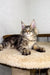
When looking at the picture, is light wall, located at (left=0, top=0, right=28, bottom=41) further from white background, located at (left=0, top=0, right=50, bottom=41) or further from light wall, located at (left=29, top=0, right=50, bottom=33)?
light wall, located at (left=29, top=0, right=50, bottom=33)

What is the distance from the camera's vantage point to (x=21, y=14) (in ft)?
6.59

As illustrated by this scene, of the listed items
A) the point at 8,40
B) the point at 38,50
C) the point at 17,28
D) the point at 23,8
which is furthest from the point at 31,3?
the point at 38,50

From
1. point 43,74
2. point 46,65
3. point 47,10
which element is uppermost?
point 47,10

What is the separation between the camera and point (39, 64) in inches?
40.9

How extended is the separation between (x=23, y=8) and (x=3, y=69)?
921 mm

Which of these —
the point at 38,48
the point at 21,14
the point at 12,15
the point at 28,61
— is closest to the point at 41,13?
the point at 21,14

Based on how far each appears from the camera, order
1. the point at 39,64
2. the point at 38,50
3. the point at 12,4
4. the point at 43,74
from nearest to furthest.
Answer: the point at 39,64, the point at 38,50, the point at 43,74, the point at 12,4

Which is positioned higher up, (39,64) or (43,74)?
(39,64)

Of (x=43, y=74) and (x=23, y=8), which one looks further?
(x=23, y=8)

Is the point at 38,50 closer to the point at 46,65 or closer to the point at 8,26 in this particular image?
the point at 46,65

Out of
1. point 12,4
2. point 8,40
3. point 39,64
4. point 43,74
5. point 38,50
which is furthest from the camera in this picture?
point 12,4

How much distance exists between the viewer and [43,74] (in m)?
1.74

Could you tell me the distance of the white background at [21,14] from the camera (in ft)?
5.74

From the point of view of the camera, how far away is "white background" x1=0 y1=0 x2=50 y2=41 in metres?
1.75
